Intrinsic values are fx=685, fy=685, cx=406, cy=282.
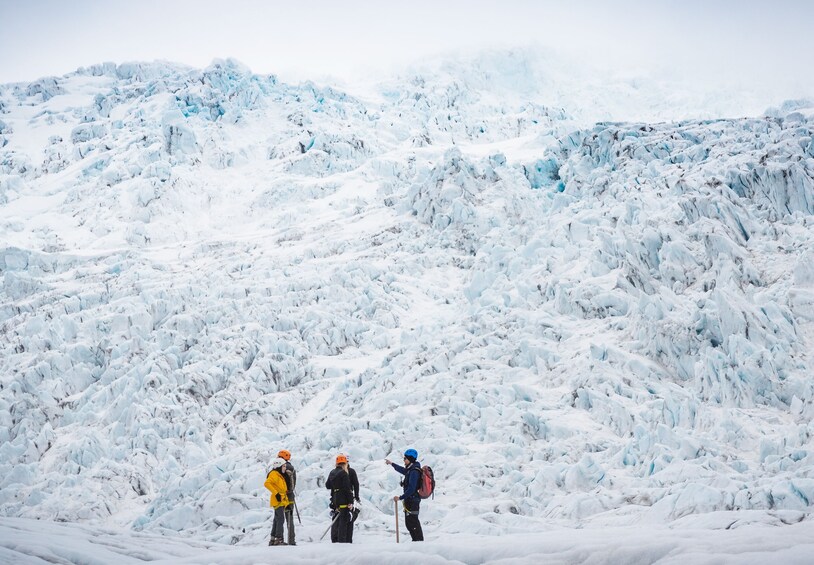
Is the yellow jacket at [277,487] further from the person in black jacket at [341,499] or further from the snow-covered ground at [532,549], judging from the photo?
the snow-covered ground at [532,549]

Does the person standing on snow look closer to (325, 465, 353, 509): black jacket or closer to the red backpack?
(325, 465, 353, 509): black jacket

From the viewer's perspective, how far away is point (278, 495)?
1071cm

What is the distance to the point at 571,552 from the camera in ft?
25.0

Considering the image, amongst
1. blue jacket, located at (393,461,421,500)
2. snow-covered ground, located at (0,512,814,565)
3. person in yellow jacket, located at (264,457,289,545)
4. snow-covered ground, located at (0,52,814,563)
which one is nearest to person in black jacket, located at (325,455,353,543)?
snow-covered ground, located at (0,512,814,565)

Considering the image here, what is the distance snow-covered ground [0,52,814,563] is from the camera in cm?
1598

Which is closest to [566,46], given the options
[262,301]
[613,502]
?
[262,301]

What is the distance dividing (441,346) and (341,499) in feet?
52.6

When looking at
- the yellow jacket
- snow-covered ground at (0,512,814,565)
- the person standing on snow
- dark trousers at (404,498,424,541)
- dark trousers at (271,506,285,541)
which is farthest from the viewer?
dark trousers at (271,506,285,541)

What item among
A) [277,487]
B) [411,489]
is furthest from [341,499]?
[277,487]

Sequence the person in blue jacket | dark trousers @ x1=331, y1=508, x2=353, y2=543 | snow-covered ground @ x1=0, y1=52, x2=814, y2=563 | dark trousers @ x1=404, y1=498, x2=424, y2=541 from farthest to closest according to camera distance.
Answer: snow-covered ground @ x1=0, y1=52, x2=814, y2=563, dark trousers @ x1=331, y1=508, x2=353, y2=543, dark trousers @ x1=404, y1=498, x2=424, y2=541, the person in blue jacket

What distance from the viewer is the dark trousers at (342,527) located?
10.2 meters

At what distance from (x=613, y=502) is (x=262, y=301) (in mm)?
22168

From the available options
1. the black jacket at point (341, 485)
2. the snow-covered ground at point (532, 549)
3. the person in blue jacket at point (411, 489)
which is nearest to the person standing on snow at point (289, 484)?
the black jacket at point (341, 485)

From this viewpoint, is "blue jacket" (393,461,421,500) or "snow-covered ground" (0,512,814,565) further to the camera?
"blue jacket" (393,461,421,500)
